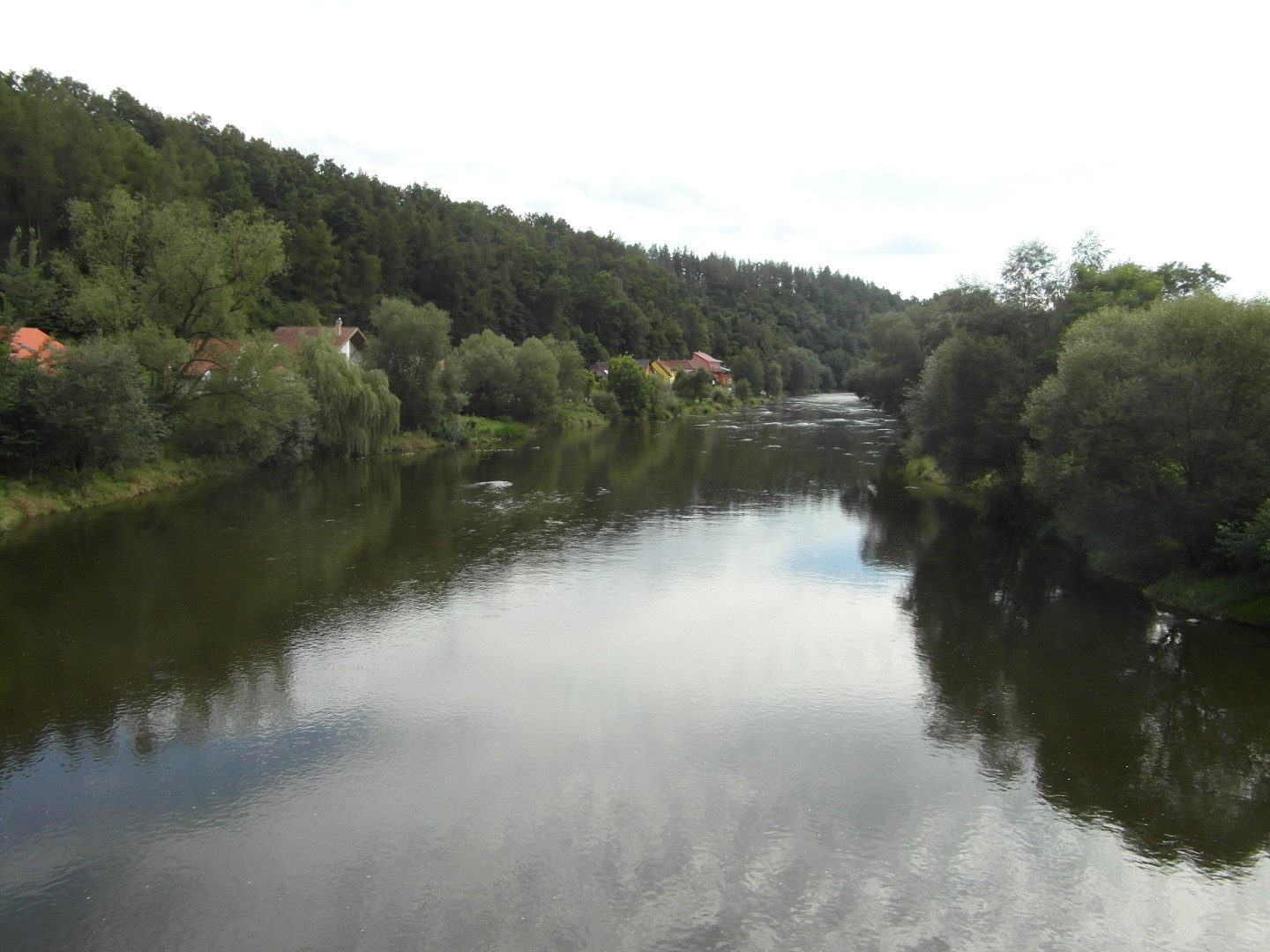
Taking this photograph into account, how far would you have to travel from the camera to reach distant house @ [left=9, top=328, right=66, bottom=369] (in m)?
26.1

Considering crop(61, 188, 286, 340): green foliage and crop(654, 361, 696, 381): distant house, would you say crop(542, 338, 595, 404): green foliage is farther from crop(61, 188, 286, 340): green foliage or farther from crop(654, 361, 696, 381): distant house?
crop(61, 188, 286, 340): green foliage

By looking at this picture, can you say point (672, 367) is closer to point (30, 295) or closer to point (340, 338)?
point (340, 338)

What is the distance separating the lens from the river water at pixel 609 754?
794cm

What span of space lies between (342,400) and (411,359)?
952 centimetres

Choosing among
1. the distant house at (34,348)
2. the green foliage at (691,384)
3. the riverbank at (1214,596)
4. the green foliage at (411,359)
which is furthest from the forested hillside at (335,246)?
the riverbank at (1214,596)

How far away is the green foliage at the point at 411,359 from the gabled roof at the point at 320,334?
2.57m

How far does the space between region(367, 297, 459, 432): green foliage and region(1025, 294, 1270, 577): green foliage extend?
3839cm

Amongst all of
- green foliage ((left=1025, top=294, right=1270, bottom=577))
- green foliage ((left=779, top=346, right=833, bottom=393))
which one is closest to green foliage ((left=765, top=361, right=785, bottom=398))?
green foliage ((left=779, top=346, right=833, bottom=393))

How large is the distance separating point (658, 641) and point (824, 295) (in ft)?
598

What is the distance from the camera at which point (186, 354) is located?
1275 inches

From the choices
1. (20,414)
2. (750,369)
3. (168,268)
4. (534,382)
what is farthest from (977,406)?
(750,369)

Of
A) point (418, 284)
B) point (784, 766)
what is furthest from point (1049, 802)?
point (418, 284)

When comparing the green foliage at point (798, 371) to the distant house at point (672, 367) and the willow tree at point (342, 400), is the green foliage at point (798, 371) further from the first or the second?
the willow tree at point (342, 400)

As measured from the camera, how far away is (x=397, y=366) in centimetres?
4988
